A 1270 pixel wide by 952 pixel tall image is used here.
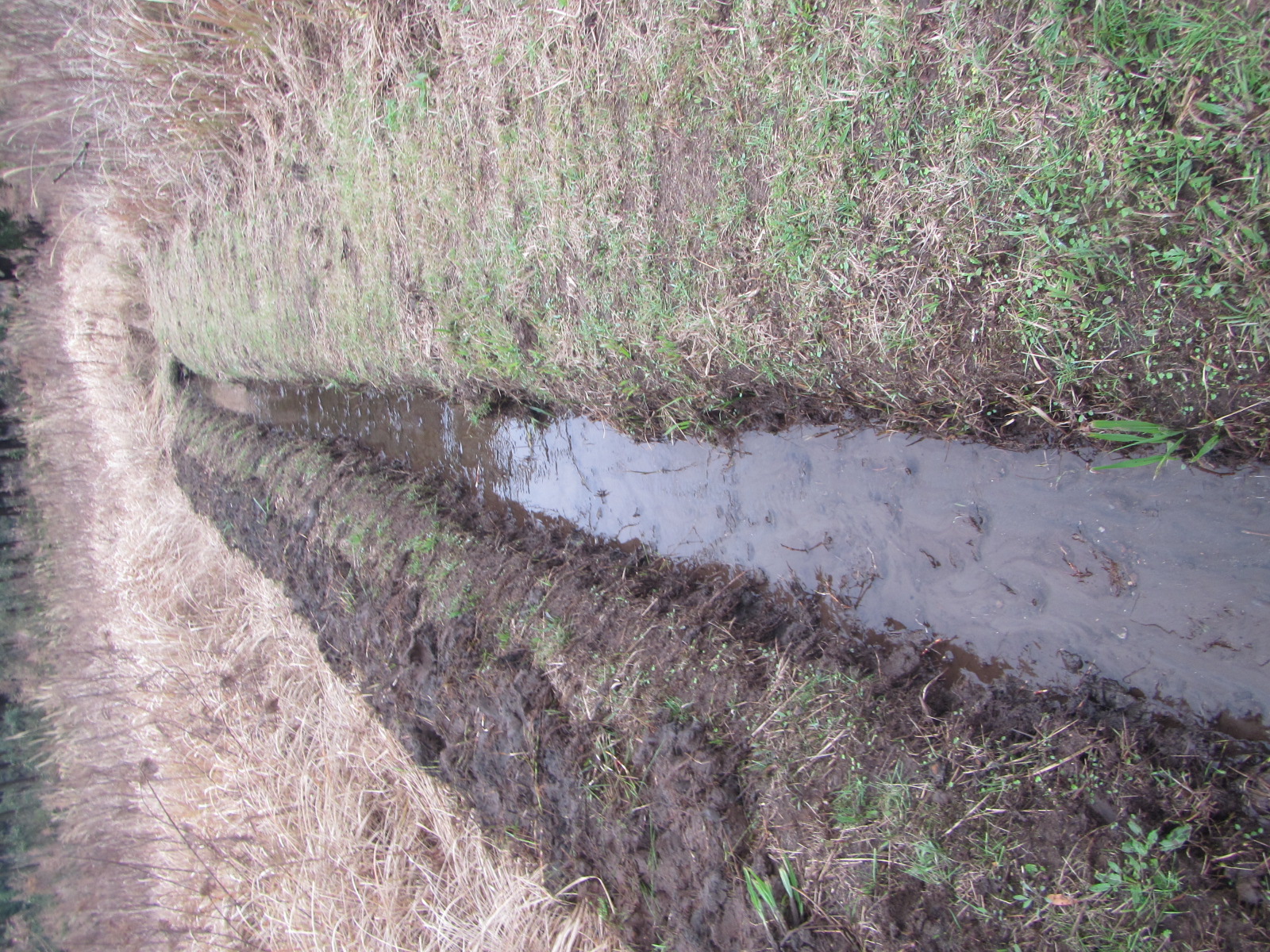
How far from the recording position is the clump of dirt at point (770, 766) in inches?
80.0

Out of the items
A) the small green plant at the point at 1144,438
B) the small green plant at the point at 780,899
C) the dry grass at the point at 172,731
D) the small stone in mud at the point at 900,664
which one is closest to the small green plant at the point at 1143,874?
the small stone in mud at the point at 900,664

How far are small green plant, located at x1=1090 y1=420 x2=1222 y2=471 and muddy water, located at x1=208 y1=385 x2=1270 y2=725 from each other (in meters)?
0.06

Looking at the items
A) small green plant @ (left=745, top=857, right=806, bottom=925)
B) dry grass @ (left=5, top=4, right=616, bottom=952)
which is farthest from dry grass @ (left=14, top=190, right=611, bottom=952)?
small green plant @ (left=745, top=857, right=806, bottom=925)

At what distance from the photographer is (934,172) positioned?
216 centimetres

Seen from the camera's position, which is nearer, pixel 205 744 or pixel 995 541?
pixel 995 541

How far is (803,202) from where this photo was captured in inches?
95.8

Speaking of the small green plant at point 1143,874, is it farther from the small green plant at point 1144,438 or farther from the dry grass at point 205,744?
the dry grass at point 205,744

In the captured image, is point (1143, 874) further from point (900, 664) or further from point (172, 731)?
point (172, 731)

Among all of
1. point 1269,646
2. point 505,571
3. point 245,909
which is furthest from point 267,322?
point 1269,646

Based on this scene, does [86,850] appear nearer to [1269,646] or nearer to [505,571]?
[505,571]

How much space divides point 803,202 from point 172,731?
257 inches

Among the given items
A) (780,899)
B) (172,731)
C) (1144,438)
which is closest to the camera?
(1144,438)

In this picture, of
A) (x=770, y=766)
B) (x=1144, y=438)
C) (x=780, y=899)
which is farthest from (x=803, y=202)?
(x=780, y=899)

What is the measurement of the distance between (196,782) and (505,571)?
3856 millimetres
